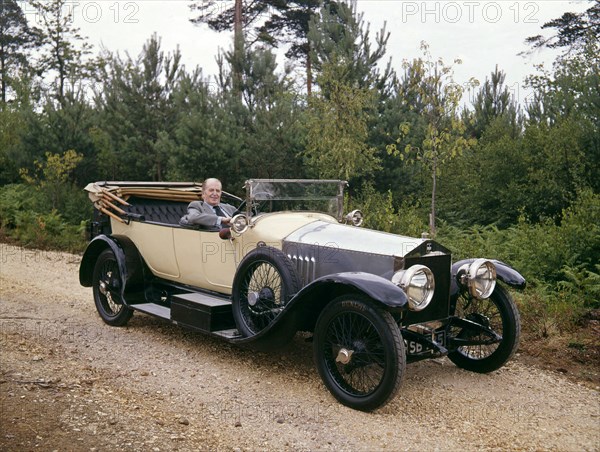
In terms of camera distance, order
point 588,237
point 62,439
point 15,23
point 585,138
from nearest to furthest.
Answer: point 62,439, point 588,237, point 585,138, point 15,23

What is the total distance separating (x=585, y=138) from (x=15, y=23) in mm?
23838

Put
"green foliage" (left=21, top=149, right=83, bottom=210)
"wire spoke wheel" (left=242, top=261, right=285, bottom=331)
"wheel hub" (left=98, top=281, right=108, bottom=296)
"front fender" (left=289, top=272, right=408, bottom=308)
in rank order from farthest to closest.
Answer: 1. "green foliage" (left=21, top=149, right=83, bottom=210)
2. "wheel hub" (left=98, top=281, right=108, bottom=296)
3. "wire spoke wheel" (left=242, top=261, right=285, bottom=331)
4. "front fender" (left=289, top=272, right=408, bottom=308)

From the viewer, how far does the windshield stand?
565 centimetres

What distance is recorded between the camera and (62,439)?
377cm

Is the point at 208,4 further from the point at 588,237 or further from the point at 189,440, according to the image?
the point at 189,440

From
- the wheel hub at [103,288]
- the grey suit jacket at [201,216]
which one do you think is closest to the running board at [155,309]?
the wheel hub at [103,288]

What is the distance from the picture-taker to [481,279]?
490 cm

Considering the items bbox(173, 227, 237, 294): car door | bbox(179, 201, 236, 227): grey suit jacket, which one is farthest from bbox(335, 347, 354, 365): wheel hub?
bbox(179, 201, 236, 227): grey suit jacket

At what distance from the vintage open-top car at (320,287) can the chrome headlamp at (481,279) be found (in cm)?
1

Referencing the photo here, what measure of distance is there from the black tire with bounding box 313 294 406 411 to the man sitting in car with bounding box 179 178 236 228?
1.62 metres

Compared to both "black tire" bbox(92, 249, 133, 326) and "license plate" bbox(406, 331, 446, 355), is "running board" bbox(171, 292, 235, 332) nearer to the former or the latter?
"black tire" bbox(92, 249, 133, 326)

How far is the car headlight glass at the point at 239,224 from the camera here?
18.1ft

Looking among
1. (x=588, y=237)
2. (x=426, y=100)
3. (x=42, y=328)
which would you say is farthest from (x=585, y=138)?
(x=42, y=328)
